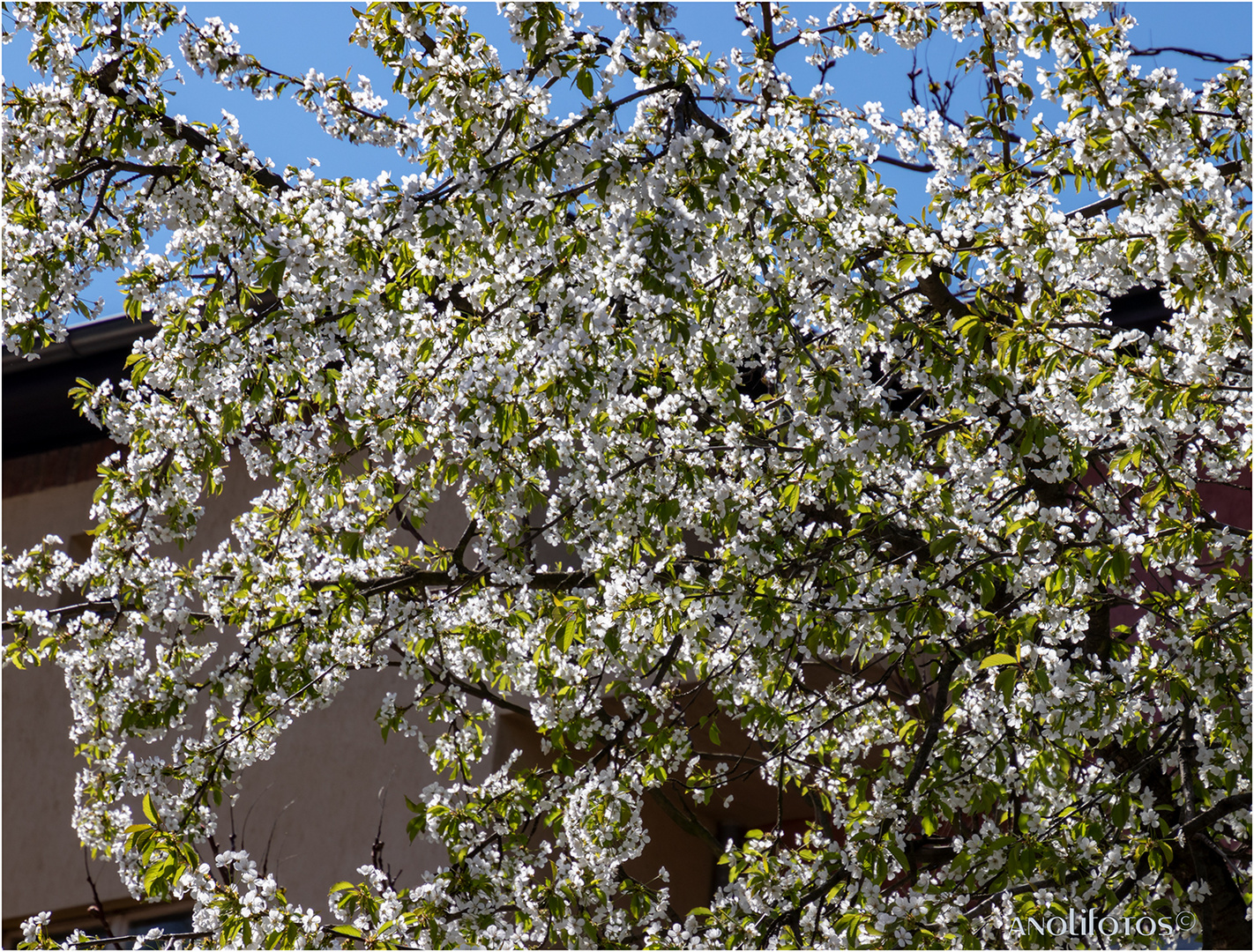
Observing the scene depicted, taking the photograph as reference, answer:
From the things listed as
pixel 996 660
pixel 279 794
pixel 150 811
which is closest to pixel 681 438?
pixel 996 660

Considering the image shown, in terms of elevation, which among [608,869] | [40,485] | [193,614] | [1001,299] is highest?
[40,485]

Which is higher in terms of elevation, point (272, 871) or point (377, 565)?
point (377, 565)

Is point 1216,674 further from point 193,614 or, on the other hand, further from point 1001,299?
point 193,614

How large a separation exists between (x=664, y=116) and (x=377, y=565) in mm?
2269

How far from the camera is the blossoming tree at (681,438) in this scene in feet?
11.7

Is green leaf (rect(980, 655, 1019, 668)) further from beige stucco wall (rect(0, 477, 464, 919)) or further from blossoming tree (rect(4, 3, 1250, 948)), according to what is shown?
beige stucco wall (rect(0, 477, 464, 919))

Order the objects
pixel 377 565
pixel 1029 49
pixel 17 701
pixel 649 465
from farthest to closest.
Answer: pixel 17 701 < pixel 377 565 < pixel 649 465 < pixel 1029 49

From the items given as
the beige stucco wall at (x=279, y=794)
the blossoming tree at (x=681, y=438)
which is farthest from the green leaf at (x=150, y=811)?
the beige stucco wall at (x=279, y=794)

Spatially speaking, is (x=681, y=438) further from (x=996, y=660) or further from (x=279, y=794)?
(x=279, y=794)

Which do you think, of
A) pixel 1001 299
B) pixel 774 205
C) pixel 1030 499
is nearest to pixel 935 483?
pixel 1030 499

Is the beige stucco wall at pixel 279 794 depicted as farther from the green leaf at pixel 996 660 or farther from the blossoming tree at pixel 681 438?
→ the green leaf at pixel 996 660

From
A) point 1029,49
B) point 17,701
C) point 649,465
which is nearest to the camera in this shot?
point 1029,49

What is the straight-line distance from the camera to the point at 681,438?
14.7 ft

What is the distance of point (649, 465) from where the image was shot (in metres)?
4.43
